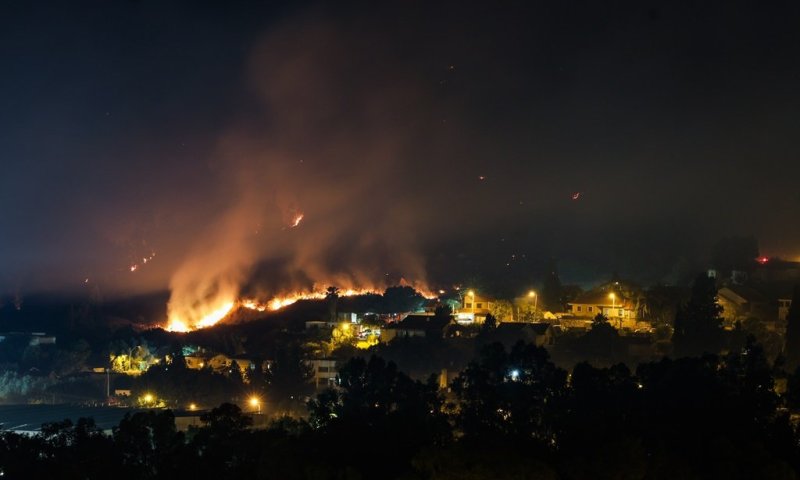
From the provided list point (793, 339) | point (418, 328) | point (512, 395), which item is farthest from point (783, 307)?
point (512, 395)

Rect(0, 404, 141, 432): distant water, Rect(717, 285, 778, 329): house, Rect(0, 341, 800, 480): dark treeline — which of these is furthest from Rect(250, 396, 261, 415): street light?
Rect(717, 285, 778, 329): house

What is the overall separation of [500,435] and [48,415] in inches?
1282

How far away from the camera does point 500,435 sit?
20.9 meters

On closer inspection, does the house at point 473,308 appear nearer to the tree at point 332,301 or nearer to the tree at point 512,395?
the tree at point 332,301

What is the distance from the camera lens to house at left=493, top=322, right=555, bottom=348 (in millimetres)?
40906

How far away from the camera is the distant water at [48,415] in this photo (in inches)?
1610

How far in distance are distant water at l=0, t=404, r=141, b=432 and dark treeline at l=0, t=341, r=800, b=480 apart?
17.2 m

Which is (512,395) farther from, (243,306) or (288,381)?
(243,306)

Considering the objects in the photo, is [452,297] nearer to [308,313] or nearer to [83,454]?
[308,313]

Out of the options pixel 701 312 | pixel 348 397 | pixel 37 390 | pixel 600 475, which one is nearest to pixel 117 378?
pixel 37 390

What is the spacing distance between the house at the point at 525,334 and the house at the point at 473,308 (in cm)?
730

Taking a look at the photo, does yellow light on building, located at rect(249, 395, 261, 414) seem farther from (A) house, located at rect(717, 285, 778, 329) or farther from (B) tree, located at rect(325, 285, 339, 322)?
(A) house, located at rect(717, 285, 778, 329)

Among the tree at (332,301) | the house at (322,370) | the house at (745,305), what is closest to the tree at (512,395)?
the house at (322,370)

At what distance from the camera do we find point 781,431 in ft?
66.5
